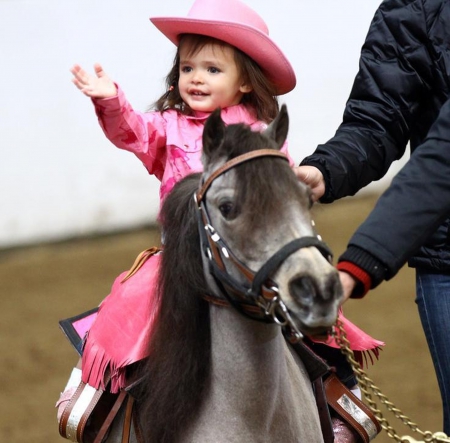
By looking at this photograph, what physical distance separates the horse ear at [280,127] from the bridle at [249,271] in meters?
0.16

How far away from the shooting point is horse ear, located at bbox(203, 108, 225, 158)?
2.49 metres

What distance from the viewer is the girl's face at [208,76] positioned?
3361 mm

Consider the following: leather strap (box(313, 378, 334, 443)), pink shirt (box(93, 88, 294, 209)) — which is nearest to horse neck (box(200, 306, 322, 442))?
leather strap (box(313, 378, 334, 443))

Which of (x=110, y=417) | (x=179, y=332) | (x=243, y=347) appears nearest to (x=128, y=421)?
(x=110, y=417)

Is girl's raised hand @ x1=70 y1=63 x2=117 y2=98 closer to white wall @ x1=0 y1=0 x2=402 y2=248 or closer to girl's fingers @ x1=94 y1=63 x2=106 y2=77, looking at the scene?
girl's fingers @ x1=94 y1=63 x2=106 y2=77

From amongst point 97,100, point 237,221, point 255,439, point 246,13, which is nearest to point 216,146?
point 237,221

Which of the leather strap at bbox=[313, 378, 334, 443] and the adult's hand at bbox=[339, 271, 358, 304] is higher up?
the adult's hand at bbox=[339, 271, 358, 304]

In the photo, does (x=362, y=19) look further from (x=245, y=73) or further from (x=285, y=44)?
(x=245, y=73)

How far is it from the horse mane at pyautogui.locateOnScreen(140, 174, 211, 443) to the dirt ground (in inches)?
108

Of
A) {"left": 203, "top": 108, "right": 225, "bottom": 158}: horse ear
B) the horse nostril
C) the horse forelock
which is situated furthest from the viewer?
{"left": 203, "top": 108, "right": 225, "bottom": 158}: horse ear

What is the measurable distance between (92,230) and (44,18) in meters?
1.63

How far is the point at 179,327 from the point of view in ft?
8.83

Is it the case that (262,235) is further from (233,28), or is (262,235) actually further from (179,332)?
(233,28)

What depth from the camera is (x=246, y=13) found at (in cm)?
345
